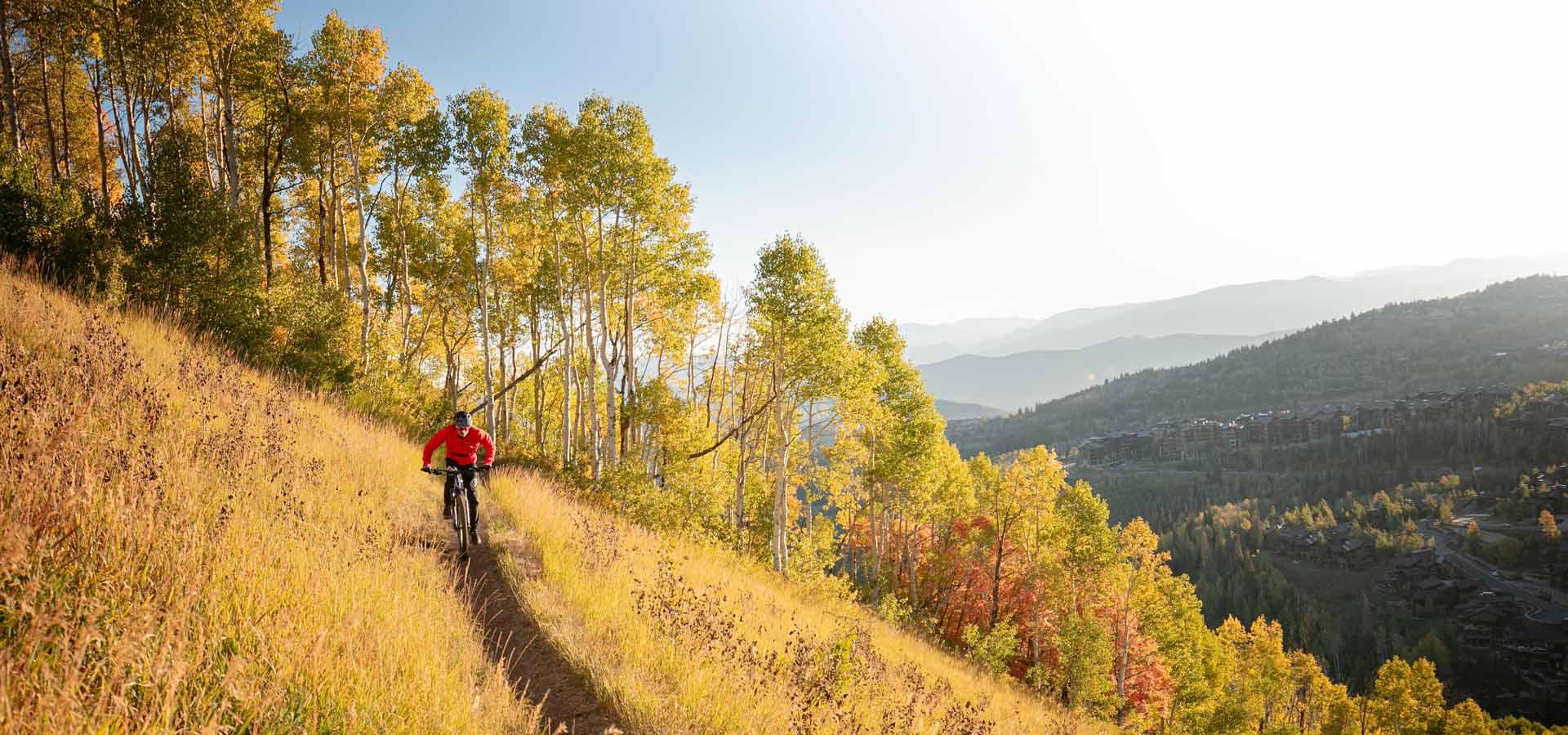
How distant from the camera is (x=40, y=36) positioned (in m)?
20.3

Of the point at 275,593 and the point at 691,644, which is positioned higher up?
the point at 275,593

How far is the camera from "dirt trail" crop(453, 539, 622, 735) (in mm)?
5340

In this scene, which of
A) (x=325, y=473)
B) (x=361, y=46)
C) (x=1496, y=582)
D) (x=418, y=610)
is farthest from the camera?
(x=1496, y=582)

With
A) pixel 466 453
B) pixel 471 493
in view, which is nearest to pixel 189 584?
pixel 471 493

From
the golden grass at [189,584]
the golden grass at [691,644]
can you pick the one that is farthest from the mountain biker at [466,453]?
the golden grass at [189,584]

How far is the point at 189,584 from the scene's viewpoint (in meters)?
3.80

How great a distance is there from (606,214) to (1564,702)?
18845cm

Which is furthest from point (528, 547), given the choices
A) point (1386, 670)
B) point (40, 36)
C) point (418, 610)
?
point (1386, 670)

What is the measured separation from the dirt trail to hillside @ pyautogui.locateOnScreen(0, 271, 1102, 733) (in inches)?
4.0

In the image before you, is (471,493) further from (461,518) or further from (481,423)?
(481,423)

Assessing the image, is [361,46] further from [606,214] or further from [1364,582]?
[1364,582]

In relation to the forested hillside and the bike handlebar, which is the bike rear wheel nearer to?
the bike handlebar

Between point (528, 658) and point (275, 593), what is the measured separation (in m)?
2.76

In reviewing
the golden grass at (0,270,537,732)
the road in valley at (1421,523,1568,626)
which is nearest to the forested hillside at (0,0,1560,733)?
the golden grass at (0,270,537,732)
